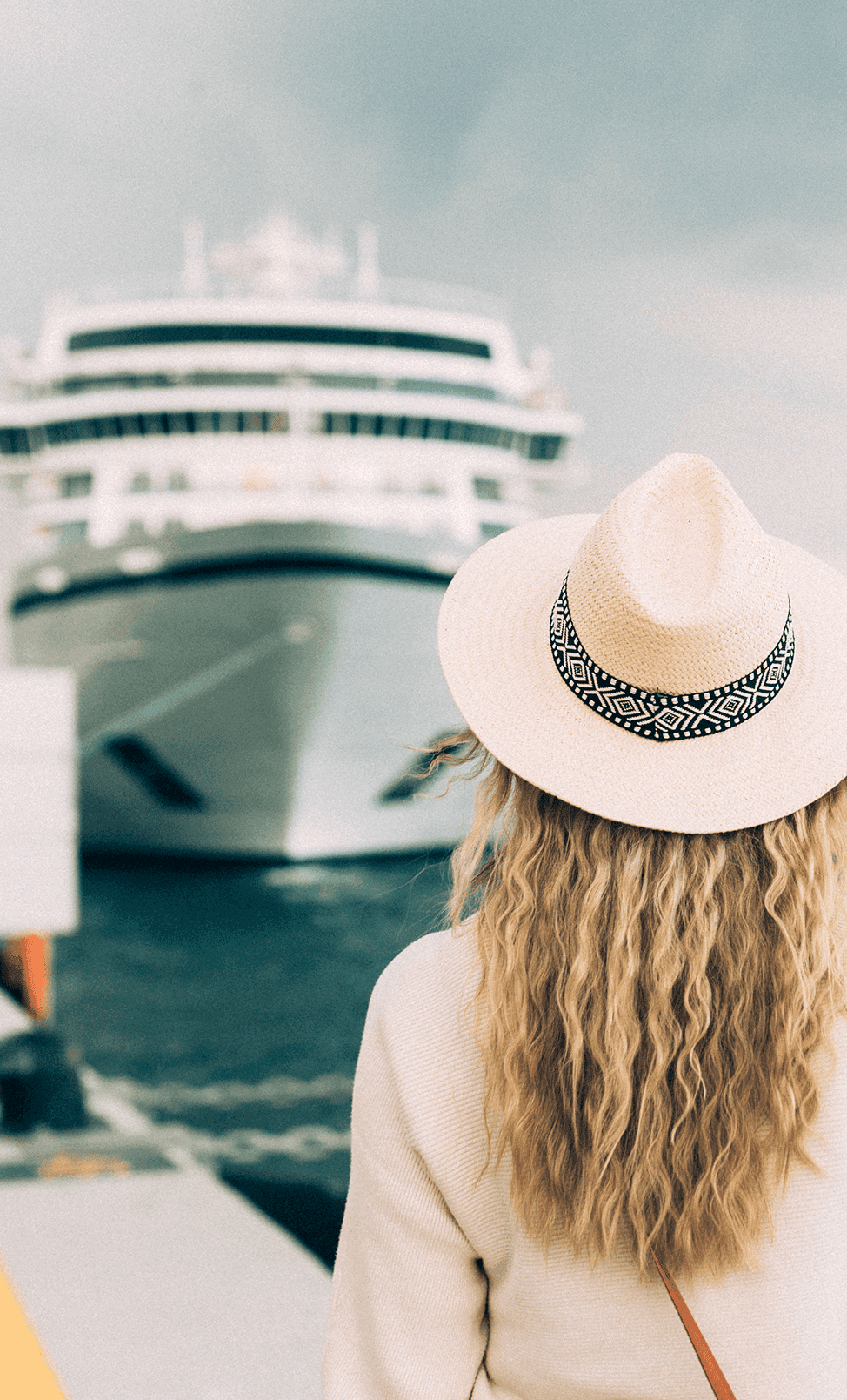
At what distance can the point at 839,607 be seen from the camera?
3.12 ft

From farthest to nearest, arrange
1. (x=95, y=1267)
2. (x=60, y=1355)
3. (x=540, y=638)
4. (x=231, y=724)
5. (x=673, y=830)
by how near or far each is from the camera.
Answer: (x=231, y=724) < (x=95, y=1267) < (x=60, y=1355) < (x=540, y=638) < (x=673, y=830)

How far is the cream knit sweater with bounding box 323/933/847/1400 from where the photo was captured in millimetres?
863

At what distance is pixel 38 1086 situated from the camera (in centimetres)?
592

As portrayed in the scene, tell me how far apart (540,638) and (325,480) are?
1594cm

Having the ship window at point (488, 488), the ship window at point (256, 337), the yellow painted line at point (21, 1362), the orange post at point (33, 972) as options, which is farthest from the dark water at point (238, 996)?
the ship window at point (256, 337)

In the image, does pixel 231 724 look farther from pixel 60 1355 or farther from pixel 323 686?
pixel 60 1355

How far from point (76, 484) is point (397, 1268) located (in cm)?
1785

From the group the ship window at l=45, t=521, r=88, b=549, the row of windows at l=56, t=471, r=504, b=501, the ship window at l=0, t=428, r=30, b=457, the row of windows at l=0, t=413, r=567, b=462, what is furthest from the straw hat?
the ship window at l=0, t=428, r=30, b=457

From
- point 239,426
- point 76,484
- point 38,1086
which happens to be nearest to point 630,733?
point 38,1086

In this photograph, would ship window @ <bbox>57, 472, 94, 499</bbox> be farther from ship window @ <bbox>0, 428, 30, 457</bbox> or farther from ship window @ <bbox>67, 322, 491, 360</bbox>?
ship window @ <bbox>67, 322, 491, 360</bbox>

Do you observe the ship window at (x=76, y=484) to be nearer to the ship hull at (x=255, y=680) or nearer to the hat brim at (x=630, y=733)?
the ship hull at (x=255, y=680)

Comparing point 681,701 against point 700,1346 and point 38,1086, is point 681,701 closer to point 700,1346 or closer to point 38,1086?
point 700,1346

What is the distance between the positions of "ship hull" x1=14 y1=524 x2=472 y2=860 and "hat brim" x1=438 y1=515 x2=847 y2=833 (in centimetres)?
1263

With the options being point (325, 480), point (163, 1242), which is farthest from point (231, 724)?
point (163, 1242)
